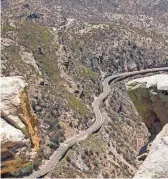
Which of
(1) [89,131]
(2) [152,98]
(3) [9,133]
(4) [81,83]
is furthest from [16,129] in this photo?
(4) [81,83]

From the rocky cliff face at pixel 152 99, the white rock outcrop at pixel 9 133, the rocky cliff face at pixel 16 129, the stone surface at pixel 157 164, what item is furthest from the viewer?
the rocky cliff face at pixel 152 99

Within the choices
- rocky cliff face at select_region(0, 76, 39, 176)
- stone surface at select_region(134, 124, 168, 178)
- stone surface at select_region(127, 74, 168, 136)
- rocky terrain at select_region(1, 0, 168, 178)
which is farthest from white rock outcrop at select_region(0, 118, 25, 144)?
rocky terrain at select_region(1, 0, 168, 178)

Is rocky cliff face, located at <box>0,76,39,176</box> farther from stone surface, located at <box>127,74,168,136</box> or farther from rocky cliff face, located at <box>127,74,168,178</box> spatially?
stone surface, located at <box>127,74,168,136</box>

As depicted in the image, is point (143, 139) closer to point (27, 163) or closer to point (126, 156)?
point (126, 156)

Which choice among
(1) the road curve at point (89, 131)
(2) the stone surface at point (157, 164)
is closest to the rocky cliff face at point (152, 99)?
(2) the stone surface at point (157, 164)

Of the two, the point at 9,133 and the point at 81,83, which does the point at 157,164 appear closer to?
the point at 9,133

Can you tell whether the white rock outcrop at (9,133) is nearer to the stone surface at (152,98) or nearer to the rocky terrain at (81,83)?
the stone surface at (152,98)

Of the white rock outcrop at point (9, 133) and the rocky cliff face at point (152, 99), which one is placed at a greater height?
the white rock outcrop at point (9, 133)
